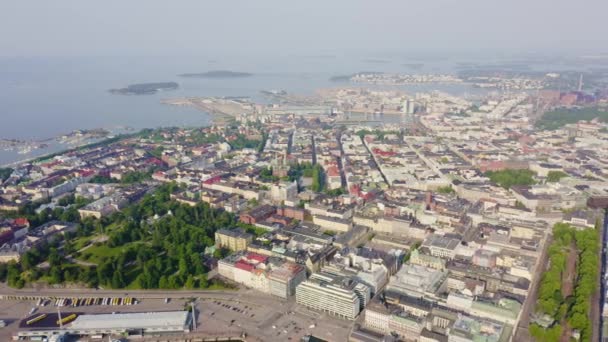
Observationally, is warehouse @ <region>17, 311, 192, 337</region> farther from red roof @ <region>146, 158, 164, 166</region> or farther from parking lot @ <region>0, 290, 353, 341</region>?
red roof @ <region>146, 158, 164, 166</region>

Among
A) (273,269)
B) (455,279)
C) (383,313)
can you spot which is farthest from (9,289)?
(455,279)

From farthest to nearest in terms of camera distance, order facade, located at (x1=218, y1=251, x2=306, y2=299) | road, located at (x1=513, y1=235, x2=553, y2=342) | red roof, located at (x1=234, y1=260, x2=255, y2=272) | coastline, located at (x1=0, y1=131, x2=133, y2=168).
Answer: coastline, located at (x1=0, y1=131, x2=133, y2=168)
red roof, located at (x1=234, y1=260, x2=255, y2=272)
facade, located at (x1=218, y1=251, x2=306, y2=299)
road, located at (x1=513, y1=235, x2=553, y2=342)

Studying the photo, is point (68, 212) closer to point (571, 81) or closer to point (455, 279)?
point (455, 279)

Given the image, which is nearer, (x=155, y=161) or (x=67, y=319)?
(x=67, y=319)

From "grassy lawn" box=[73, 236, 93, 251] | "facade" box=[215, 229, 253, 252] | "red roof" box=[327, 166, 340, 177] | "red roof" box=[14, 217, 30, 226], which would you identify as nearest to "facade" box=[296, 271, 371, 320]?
"facade" box=[215, 229, 253, 252]

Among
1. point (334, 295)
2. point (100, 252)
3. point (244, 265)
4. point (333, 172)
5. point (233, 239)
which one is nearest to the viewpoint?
point (334, 295)

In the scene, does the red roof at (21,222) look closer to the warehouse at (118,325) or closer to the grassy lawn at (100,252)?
the grassy lawn at (100,252)

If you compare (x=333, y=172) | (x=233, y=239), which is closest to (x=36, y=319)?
(x=233, y=239)

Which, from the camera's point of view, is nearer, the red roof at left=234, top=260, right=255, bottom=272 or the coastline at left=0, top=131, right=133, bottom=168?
the red roof at left=234, top=260, right=255, bottom=272

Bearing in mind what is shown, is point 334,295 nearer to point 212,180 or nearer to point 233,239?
point 233,239

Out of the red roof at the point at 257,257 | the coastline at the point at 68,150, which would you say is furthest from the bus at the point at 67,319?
the coastline at the point at 68,150
